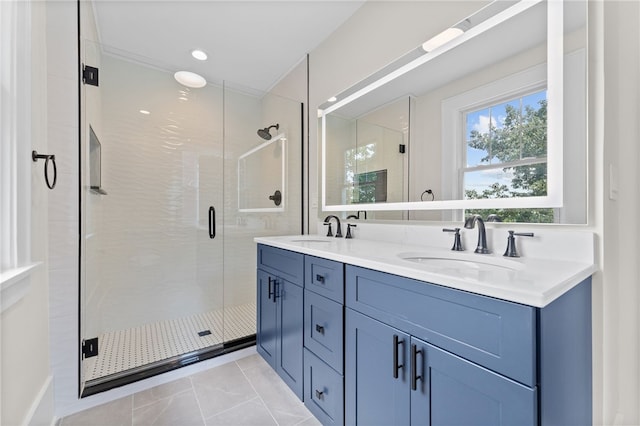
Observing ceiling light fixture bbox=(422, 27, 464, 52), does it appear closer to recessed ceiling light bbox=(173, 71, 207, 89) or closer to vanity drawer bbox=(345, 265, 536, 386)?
vanity drawer bbox=(345, 265, 536, 386)

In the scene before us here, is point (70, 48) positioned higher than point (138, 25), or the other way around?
point (138, 25)

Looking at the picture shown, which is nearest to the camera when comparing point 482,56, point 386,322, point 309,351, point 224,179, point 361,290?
point 386,322

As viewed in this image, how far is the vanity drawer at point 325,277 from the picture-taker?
119cm

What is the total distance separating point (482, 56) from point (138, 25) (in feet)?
7.73

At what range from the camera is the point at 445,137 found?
138 centimetres

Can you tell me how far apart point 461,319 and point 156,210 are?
2588mm

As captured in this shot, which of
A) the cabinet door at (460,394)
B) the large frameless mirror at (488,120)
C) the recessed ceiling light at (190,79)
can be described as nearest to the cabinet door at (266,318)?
the large frameless mirror at (488,120)

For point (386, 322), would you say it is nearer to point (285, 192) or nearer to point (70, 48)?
point (285, 192)

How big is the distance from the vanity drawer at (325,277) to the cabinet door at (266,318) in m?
0.43

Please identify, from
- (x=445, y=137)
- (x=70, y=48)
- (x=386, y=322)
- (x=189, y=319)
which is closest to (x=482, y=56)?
(x=445, y=137)

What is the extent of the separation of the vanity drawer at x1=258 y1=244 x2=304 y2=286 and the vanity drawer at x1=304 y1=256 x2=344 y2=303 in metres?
0.07

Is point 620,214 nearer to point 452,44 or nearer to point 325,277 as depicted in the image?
point 452,44

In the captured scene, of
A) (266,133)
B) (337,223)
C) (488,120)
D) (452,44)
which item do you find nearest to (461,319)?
(488,120)

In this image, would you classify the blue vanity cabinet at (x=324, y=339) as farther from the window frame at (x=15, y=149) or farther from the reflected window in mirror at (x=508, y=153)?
the window frame at (x=15, y=149)
